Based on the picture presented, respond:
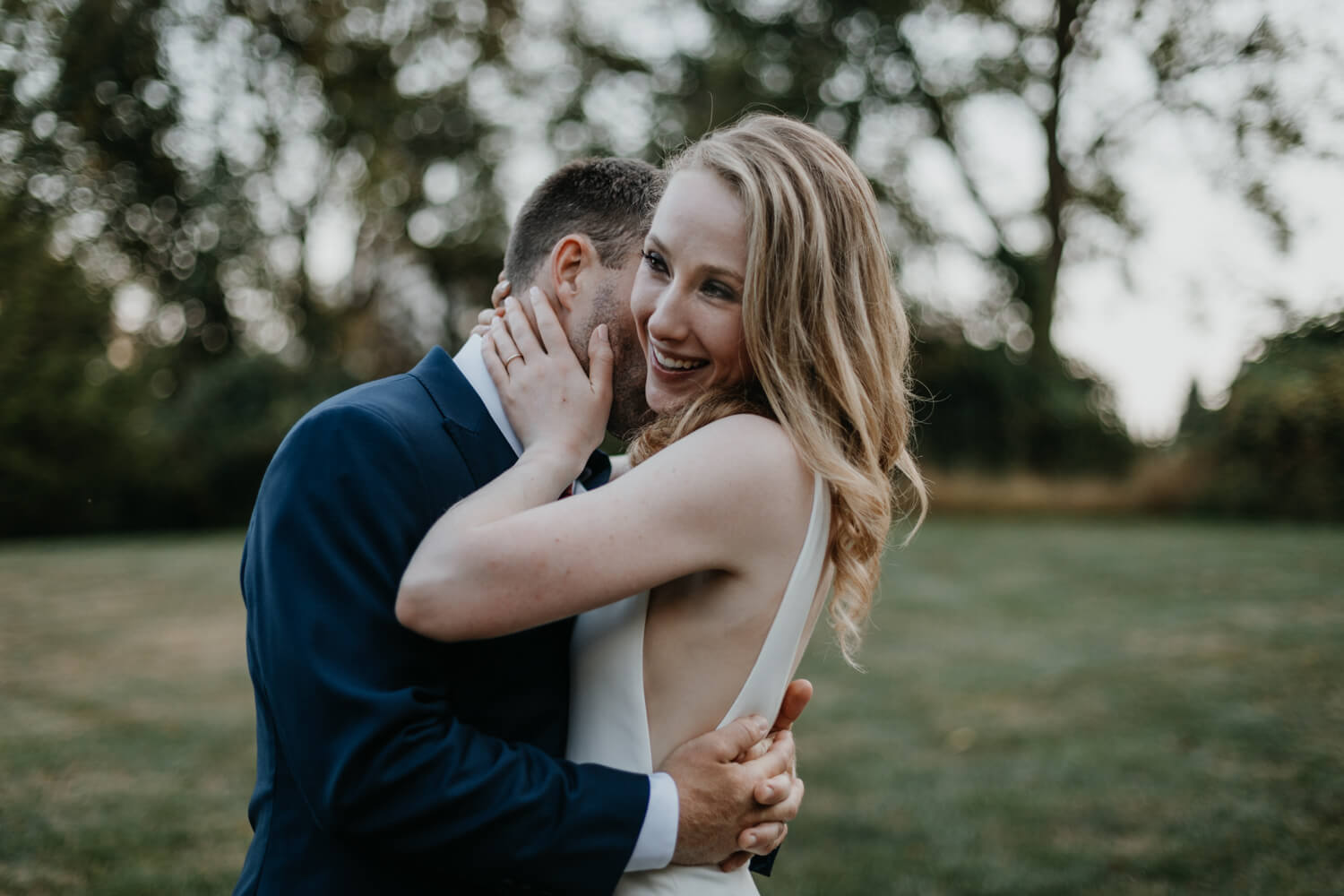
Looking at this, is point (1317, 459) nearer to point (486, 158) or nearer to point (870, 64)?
point (870, 64)

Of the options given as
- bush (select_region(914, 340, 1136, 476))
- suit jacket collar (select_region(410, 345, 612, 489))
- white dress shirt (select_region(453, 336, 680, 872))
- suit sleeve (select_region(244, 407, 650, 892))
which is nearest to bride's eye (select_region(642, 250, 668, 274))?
suit jacket collar (select_region(410, 345, 612, 489))

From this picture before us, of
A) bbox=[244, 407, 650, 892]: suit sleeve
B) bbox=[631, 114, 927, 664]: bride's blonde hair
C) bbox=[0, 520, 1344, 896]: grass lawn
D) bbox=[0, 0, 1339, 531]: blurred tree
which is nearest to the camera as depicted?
bbox=[244, 407, 650, 892]: suit sleeve

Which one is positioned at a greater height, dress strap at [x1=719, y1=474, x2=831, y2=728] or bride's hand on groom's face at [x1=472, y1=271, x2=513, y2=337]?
bride's hand on groom's face at [x1=472, y1=271, x2=513, y2=337]

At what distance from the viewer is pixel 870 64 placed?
20.8 metres

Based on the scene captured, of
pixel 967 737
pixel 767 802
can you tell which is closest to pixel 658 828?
pixel 767 802

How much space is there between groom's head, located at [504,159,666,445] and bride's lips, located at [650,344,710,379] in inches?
5.0

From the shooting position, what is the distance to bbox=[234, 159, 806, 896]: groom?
172 cm

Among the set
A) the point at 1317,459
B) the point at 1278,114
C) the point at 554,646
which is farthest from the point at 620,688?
the point at 1278,114

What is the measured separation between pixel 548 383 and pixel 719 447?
0.44 metres

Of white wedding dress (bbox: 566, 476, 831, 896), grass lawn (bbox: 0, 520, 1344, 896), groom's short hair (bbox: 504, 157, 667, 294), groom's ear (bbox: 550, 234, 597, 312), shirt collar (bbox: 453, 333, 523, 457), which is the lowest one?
grass lawn (bbox: 0, 520, 1344, 896)

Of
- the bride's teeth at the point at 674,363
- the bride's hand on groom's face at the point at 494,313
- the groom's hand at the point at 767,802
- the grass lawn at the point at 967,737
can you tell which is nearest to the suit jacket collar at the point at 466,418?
the bride's hand on groom's face at the point at 494,313

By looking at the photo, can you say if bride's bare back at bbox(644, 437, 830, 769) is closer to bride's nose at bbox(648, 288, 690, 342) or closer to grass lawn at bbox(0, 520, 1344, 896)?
bride's nose at bbox(648, 288, 690, 342)

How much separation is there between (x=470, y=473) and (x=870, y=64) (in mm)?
20738

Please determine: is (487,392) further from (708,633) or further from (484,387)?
(708,633)
